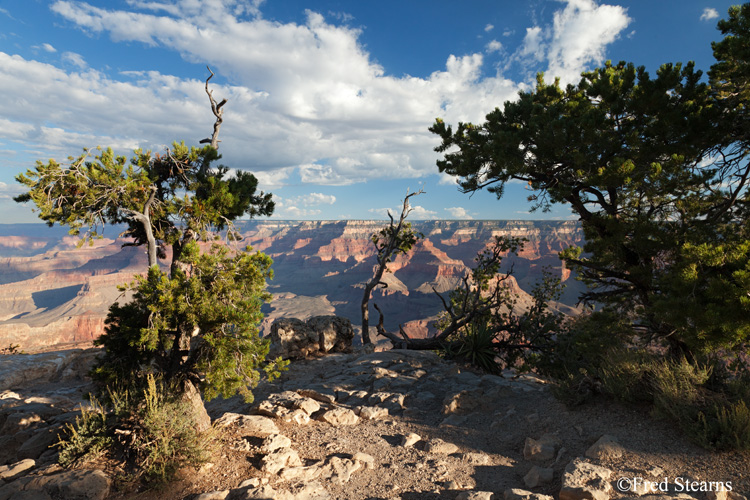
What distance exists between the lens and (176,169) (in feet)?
30.8

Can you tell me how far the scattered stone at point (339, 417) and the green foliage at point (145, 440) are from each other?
90.4 inches

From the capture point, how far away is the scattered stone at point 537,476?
4.61 meters

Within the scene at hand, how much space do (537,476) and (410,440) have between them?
7.05 ft

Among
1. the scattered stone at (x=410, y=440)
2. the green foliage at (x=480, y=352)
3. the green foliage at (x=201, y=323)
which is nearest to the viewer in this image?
the green foliage at (x=201, y=323)

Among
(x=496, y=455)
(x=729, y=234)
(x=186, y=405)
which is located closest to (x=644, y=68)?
(x=729, y=234)

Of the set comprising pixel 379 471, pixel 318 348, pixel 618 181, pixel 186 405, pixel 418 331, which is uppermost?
pixel 618 181

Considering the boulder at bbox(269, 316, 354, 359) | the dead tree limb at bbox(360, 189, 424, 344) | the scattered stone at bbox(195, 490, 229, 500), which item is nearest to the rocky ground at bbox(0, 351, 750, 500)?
the scattered stone at bbox(195, 490, 229, 500)

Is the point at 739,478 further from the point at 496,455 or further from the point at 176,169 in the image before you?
the point at 176,169

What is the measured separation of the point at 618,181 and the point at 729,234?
6.95 ft

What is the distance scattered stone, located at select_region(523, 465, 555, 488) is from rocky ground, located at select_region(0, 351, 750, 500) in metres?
0.01

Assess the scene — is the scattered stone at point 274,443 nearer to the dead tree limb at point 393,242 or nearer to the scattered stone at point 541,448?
the scattered stone at point 541,448

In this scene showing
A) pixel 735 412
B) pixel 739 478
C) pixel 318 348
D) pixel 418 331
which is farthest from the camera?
pixel 418 331

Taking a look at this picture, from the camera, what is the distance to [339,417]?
23.4 ft

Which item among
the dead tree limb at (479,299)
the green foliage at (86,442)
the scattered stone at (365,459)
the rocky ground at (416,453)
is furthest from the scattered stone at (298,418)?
the dead tree limb at (479,299)
